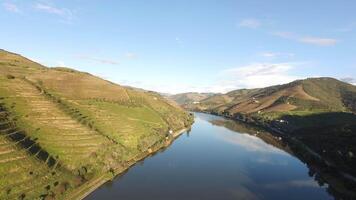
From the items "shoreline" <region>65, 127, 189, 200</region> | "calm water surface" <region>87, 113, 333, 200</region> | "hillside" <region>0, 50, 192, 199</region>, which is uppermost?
"hillside" <region>0, 50, 192, 199</region>

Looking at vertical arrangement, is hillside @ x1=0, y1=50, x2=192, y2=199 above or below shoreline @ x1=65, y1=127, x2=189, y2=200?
above

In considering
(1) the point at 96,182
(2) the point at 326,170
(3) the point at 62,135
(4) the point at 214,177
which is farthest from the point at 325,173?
(3) the point at 62,135

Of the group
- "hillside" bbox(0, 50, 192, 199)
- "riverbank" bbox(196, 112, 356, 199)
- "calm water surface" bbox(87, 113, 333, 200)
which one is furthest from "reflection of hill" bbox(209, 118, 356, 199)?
"hillside" bbox(0, 50, 192, 199)

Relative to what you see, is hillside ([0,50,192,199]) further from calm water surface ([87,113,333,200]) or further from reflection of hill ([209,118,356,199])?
reflection of hill ([209,118,356,199])

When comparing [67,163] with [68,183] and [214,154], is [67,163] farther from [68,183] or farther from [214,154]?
[214,154]

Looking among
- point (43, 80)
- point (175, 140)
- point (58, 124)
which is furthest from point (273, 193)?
point (43, 80)

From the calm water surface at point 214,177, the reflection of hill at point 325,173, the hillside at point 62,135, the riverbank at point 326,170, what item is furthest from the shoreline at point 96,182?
the riverbank at point 326,170

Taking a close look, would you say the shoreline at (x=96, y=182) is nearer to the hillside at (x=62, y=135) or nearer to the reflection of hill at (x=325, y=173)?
the hillside at (x=62, y=135)
